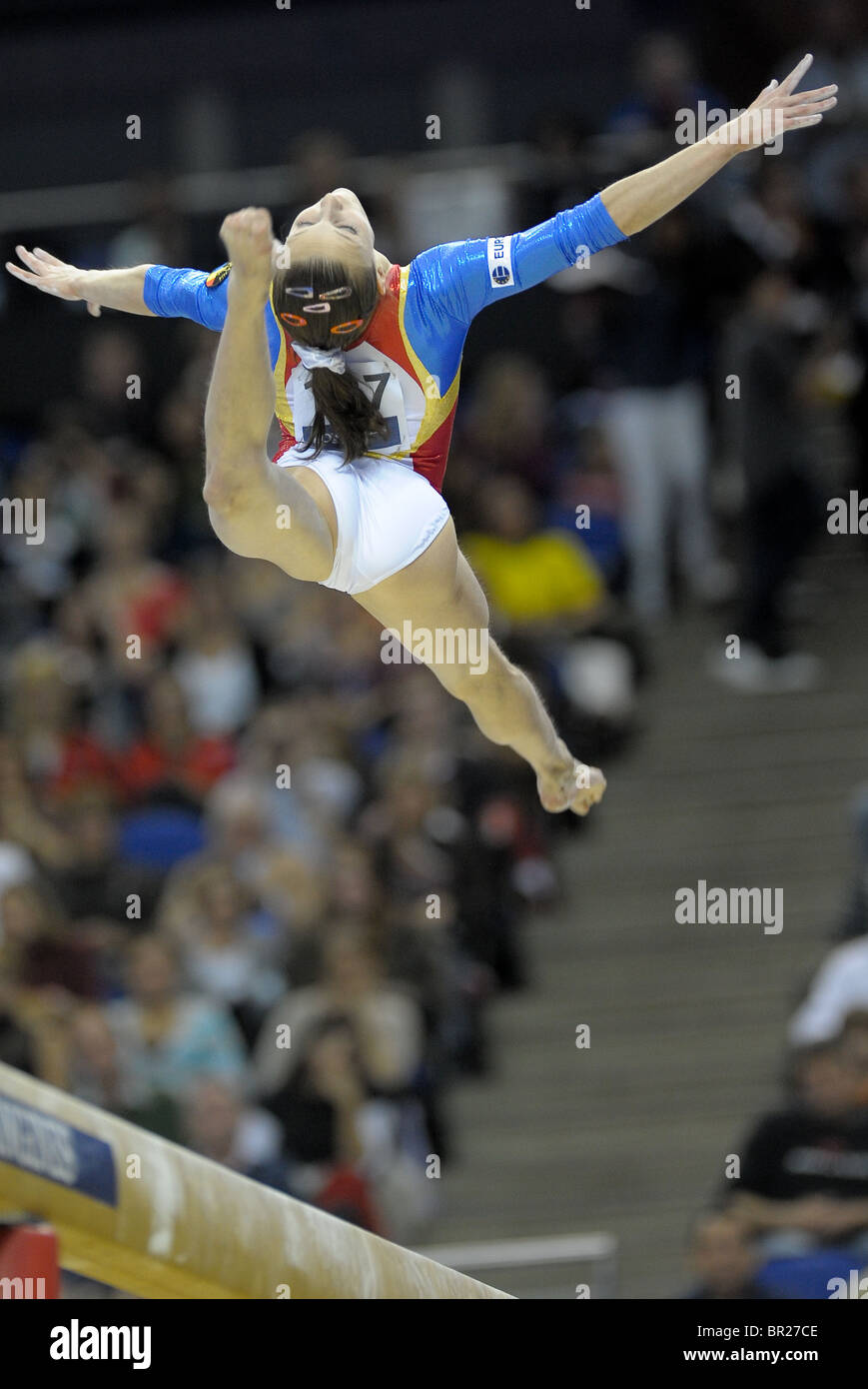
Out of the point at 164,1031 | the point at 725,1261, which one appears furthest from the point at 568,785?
the point at 164,1031

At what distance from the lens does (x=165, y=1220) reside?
4.17 meters

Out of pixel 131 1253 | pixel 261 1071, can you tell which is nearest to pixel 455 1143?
pixel 261 1071

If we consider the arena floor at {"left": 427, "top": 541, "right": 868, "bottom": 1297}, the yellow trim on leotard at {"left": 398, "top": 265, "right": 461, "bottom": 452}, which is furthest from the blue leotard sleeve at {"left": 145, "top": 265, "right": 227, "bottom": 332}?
the arena floor at {"left": 427, "top": 541, "right": 868, "bottom": 1297}

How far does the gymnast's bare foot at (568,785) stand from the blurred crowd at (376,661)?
199 cm

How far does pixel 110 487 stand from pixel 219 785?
6.05 feet

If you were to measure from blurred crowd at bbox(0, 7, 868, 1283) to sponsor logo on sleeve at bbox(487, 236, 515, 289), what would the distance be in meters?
3.31

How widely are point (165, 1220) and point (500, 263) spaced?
1960 millimetres

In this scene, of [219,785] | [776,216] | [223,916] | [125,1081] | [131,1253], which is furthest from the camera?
[776,216]

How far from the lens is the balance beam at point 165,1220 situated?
395 centimetres

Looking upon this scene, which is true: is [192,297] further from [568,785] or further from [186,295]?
[568,785]

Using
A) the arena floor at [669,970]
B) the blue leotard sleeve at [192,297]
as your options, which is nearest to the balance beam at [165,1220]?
the blue leotard sleeve at [192,297]
